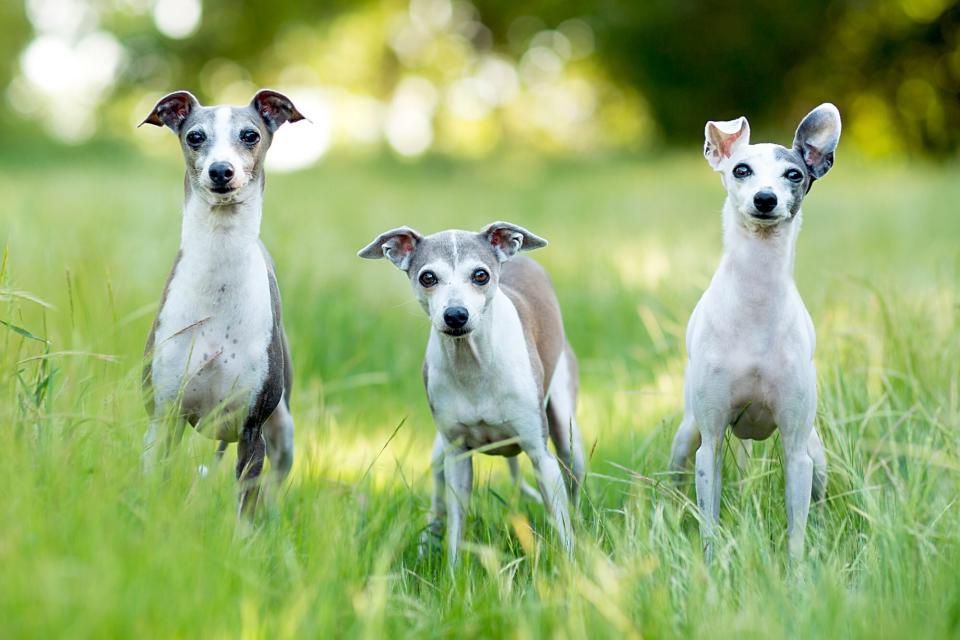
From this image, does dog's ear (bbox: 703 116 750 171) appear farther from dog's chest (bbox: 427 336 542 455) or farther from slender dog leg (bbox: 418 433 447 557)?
slender dog leg (bbox: 418 433 447 557)

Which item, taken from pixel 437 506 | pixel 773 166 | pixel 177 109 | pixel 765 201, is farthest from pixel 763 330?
pixel 177 109

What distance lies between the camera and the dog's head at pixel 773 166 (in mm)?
3871

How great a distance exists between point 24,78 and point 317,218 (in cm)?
1508

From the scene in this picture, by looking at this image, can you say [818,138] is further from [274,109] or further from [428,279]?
[274,109]

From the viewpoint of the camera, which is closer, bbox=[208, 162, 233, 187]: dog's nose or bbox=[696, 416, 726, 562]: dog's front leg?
bbox=[208, 162, 233, 187]: dog's nose

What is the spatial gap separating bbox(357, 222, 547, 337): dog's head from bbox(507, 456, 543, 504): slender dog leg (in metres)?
1.19

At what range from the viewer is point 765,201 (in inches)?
151

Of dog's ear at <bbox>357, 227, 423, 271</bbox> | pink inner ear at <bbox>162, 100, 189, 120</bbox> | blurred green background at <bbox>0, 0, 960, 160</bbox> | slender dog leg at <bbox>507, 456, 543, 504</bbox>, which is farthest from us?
blurred green background at <bbox>0, 0, 960, 160</bbox>

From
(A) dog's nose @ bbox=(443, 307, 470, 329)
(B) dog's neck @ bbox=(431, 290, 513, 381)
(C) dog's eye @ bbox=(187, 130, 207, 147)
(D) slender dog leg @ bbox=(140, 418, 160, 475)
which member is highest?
(C) dog's eye @ bbox=(187, 130, 207, 147)

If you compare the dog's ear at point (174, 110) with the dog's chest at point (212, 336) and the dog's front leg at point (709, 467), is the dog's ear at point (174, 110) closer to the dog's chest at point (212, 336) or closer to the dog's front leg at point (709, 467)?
the dog's chest at point (212, 336)

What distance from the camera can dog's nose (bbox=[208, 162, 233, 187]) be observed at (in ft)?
12.8

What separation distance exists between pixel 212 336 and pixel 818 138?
238 cm

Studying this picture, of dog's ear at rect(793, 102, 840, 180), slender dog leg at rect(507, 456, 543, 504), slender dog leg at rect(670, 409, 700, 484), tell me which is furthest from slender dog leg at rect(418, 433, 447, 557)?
dog's ear at rect(793, 102, 840, 180)

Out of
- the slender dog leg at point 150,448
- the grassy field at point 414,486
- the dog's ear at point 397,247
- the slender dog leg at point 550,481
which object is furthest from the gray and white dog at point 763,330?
the slender dog leg at point 150,448
